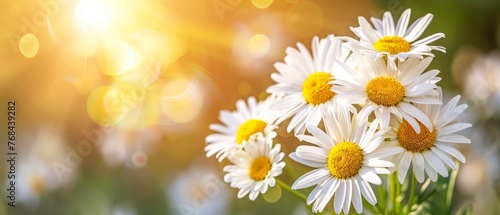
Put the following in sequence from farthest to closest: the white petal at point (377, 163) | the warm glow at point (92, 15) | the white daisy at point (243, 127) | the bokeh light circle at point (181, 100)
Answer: the bokeh light circle at point (181, 100) < the warm glow at point (92, 15) < the white daisy at point (243, 127) < the white petal at point (377, 163)

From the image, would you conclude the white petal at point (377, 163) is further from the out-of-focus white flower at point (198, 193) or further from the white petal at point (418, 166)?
the out-of-focus white flower at point (198, 193)

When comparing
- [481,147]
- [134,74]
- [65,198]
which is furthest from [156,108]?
[481,147]

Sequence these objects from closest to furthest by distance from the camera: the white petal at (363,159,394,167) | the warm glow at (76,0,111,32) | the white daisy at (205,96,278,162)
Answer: the white petal at (363,159,394,167)
the white daisy at (205,96,278,162)
the warm glow at (76,0,111,32)

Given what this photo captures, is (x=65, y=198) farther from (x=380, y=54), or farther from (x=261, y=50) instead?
(x=380, y=54)

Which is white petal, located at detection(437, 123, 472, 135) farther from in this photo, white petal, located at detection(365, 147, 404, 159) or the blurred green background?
the blurred green background

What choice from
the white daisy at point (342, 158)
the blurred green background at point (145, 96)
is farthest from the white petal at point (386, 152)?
the blurred green background at point (145, 96)

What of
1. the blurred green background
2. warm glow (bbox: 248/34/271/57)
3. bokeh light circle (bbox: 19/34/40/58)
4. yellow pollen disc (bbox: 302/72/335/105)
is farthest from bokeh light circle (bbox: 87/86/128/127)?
yellow pollen disc (bbox: 302/72/335/105)

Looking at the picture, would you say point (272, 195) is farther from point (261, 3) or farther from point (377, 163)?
point (377, 163)
